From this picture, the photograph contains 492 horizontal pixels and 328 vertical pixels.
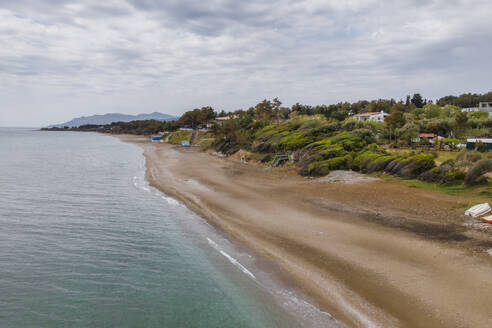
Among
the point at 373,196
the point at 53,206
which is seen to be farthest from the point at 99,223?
the point at 373,196

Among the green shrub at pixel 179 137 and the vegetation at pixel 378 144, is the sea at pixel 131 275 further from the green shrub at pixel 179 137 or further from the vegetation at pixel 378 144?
the green shrub at pixel 179 137

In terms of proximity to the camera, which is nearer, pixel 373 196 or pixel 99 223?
pixel 99 223

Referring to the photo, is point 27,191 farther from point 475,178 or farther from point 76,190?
point 475,178

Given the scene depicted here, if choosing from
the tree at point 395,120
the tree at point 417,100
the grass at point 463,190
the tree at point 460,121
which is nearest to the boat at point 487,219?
the grass at point 463,190

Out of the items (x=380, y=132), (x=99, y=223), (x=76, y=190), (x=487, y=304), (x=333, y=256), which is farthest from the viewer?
(x=380, y=132)

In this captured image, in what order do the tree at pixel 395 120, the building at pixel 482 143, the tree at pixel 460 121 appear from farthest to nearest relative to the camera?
the tree at pixel 395 120
the tree at pixel 460 121
the building at pixel 482 143

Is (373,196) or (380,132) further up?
(380,132)

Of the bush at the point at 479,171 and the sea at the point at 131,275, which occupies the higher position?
the bush at the point at 479,171
